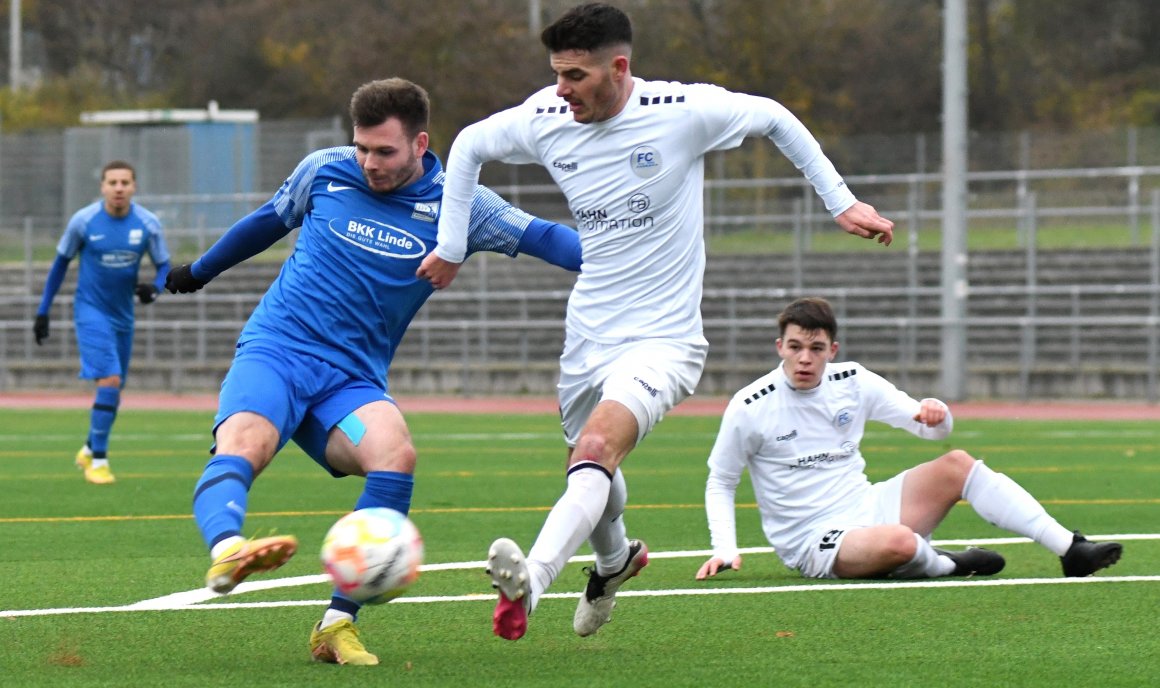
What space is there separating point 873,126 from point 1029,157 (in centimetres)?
1217

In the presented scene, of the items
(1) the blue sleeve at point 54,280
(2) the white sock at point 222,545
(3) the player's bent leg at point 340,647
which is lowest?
(3) the player's bent leg at point 340,647

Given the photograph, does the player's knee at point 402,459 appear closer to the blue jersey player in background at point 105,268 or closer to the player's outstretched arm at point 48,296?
→ the blue jersey player in background at point 105,268

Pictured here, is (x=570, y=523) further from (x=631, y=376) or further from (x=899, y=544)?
(x=899, y=544)

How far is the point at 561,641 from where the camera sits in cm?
682

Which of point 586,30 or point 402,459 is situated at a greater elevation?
point 586,30

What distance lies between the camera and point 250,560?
546 cm

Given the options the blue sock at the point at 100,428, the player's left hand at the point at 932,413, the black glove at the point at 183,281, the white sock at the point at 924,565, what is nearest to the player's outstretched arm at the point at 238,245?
the black glove at the point at 183,281

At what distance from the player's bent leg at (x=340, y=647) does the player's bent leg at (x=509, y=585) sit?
652 mm

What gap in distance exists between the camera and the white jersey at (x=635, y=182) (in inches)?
259

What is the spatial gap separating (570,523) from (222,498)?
108 cm

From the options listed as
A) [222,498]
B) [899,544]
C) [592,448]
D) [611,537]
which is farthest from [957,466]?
[222,498]

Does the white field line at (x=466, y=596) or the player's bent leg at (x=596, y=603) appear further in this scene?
the white field line at (x=466, y=596)

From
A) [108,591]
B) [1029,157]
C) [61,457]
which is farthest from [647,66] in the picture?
[108,591]

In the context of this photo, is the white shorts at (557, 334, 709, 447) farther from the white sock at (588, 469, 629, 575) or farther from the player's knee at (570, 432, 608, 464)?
the white sock at (588, 469, 629, 575)
